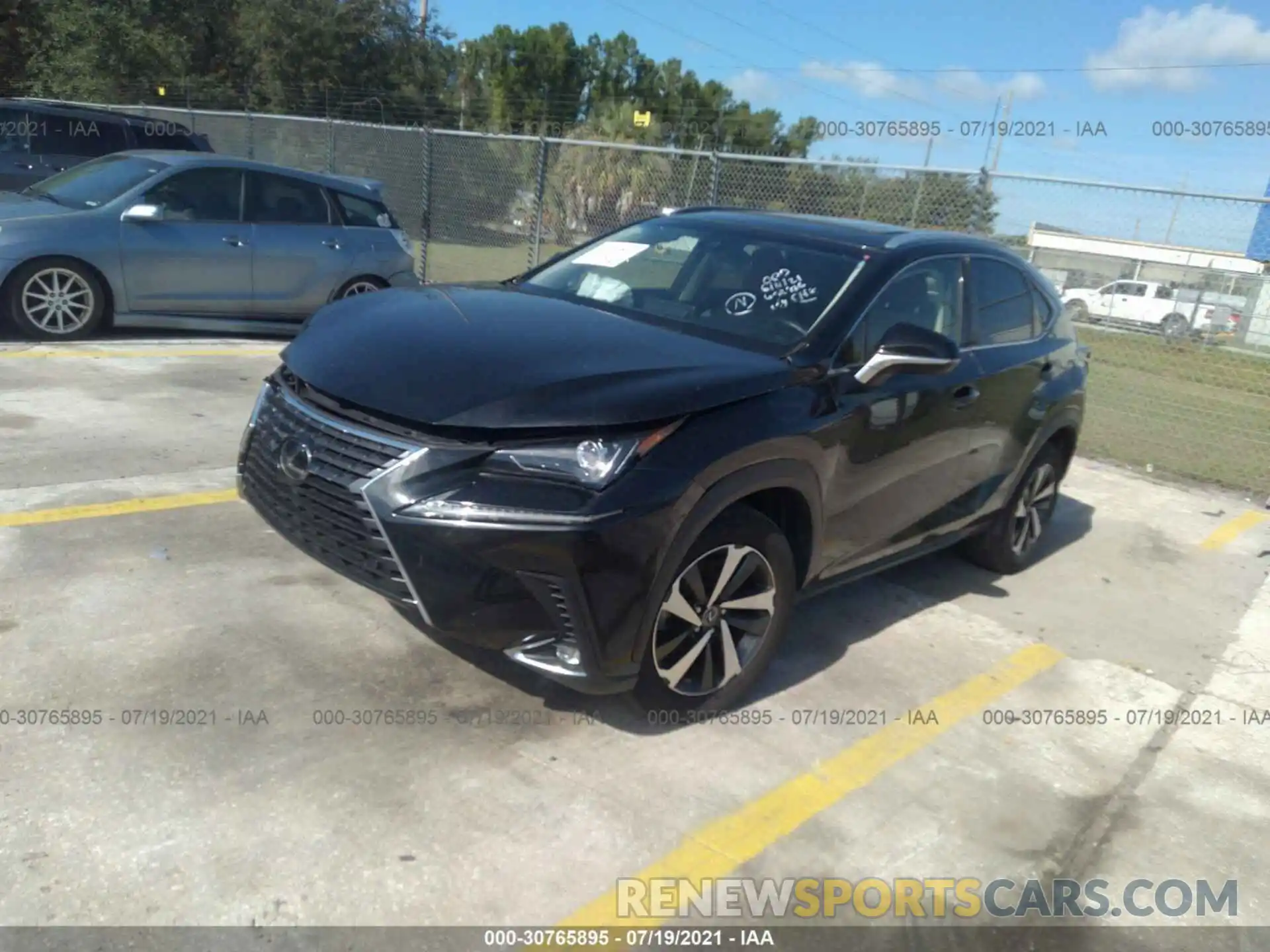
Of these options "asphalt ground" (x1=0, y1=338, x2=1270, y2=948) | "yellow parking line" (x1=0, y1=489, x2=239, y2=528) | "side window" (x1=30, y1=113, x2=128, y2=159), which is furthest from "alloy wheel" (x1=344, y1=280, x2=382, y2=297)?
"side window" (x1=30, y1=113, x2=128, y2=159)

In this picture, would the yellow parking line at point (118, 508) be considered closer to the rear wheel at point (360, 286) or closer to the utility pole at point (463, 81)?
the rear wheel at point (360, 286)

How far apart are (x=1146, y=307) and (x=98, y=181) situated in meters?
9.77

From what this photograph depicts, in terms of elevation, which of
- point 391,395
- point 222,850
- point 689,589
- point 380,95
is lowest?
point 222,850

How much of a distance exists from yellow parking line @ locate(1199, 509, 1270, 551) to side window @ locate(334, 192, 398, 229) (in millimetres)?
7372

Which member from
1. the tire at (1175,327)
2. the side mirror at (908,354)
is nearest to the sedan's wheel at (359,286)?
the side mirror at (908,354)

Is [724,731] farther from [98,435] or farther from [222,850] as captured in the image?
[98,435]

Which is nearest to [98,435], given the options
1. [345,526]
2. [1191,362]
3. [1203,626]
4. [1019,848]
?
[345,526]

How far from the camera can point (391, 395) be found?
10.5 ft

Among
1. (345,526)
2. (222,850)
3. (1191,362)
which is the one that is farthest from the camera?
(1191,362)

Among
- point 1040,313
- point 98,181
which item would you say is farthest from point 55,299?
point 1040,313

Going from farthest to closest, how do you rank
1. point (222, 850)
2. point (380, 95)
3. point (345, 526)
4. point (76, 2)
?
point (380, 95)
point (76, 2)
point (345, 526)
point (222, 850)

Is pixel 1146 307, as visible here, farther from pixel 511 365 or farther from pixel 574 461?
pixel 574 461

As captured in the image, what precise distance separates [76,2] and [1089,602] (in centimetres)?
2855

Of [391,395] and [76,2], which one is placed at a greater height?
[76,2]
